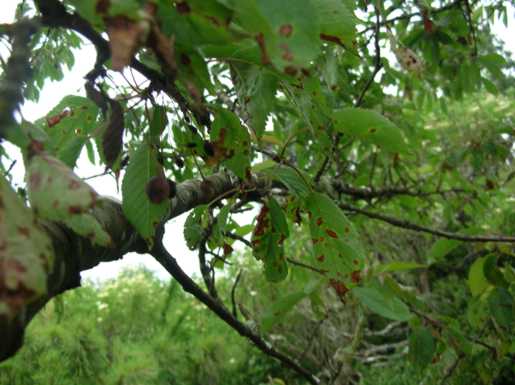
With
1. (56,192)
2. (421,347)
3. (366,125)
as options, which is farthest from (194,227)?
(421,347)

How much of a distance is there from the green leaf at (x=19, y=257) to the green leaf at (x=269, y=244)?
0.53 metres

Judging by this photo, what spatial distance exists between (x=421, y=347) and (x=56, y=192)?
1.37m

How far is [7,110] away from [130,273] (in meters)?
5.68

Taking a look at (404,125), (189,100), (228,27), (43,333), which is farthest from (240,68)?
(43,333)

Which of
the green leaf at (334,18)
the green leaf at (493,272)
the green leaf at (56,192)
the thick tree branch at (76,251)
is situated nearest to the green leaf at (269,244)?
the thick tree branch at (76,251)

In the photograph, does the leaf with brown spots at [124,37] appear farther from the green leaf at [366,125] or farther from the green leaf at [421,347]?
the green leaf at [421,347]

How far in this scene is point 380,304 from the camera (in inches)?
47.5

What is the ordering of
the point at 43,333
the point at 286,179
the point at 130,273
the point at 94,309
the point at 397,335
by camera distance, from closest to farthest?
the point at 286,179
the point at 43,333
the point at 94,309
the point at 397,335
the point at 130,273

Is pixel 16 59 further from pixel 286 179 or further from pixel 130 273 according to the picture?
pixel 130 273

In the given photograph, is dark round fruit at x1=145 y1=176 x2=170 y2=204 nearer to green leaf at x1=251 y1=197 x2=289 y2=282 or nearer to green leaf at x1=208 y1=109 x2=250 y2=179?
green leaf at x1=208 y1=109 x2=250 y2=179

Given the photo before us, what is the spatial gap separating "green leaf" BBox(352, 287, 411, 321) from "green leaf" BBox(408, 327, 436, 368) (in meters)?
0.30

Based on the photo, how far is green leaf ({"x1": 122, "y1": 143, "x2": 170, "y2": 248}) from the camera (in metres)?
0.57

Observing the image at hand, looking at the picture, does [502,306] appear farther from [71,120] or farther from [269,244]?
[71,120]

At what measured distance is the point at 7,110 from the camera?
0.93ft
